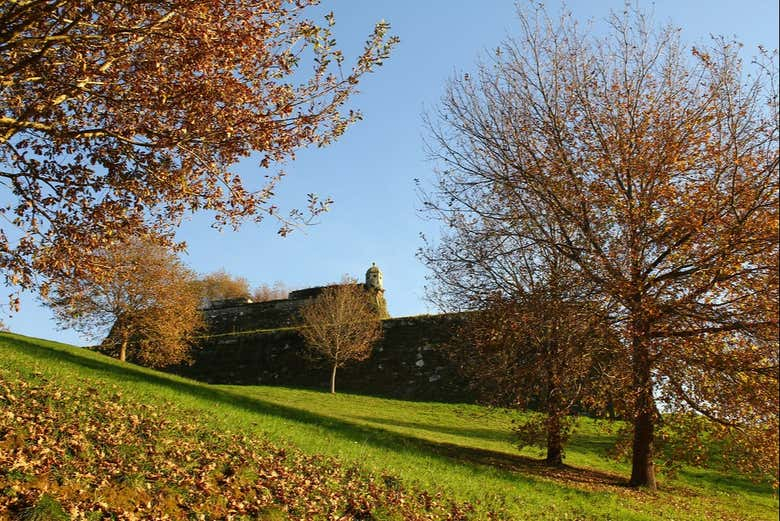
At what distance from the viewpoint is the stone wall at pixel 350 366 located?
107 feet

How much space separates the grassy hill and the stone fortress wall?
1517 cm

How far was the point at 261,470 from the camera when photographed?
8820 millimetres

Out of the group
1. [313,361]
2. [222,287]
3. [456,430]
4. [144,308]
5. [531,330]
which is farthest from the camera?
[222,287]

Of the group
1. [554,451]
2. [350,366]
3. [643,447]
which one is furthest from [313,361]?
[643,447]

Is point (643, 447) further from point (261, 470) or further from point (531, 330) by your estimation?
point (261, 470)

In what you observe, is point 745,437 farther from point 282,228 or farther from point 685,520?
point 282,228

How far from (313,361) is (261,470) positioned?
2957 centimetres

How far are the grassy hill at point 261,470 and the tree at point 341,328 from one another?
17.9 metres

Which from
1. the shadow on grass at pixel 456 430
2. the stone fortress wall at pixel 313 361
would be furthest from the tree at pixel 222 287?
the shadow on grass at pixel 456 430

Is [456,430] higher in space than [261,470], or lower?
lower

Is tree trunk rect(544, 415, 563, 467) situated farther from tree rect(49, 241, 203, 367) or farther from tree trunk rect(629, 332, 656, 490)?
tree rect(49, 241, 203, 367)

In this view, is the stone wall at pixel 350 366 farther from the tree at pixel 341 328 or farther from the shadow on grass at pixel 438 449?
the shadow on grass at pixel 438 449

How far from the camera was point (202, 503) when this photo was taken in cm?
717

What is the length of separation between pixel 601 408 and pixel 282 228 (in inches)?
338
